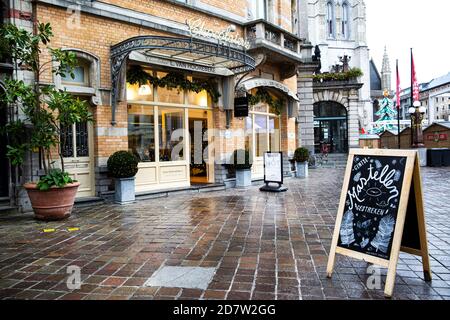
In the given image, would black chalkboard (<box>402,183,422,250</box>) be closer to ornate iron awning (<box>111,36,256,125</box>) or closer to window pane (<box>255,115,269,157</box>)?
ornate iron awning (<box>111,36,256,125</box>)

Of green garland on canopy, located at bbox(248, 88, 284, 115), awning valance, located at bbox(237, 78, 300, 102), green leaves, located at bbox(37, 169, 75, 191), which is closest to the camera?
green leaves, located at bbox(37, 169, 75, 191)

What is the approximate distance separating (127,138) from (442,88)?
83139 mm

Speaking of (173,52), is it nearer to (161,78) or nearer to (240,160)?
(161,78)

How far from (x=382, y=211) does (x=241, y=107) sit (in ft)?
28.1

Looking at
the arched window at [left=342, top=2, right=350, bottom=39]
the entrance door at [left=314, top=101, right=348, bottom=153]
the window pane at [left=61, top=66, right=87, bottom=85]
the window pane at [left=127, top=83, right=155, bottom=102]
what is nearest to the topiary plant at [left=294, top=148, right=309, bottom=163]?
the window pane at [left=127, top=83, right=155, bottom=102]

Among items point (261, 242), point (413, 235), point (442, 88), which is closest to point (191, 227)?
point (261, 242)

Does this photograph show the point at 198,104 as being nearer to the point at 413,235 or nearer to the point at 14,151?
the point at 14,151

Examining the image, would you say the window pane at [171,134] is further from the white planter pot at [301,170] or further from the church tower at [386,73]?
the church tower at [386,73]

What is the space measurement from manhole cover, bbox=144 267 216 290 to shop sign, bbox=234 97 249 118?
8.25 metres

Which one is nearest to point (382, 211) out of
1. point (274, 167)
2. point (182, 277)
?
point (182, 277)

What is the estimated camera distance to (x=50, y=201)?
652 centimetres

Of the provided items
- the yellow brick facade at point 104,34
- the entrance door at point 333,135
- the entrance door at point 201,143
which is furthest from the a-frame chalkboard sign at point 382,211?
the entrance door at point 333,135

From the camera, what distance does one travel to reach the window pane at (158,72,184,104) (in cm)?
1009

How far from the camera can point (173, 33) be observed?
10086 mm
